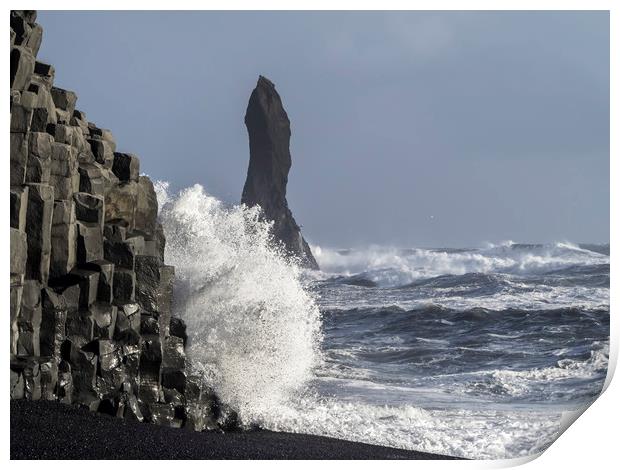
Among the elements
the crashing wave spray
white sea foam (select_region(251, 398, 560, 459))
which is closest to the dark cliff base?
white sea foam (select_region(251, 398, 560, 459))

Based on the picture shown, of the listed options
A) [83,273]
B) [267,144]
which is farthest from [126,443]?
[267,144]

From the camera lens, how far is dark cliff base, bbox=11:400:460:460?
19.1 ft

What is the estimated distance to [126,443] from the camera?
238 inches

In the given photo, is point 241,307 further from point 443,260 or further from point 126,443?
point 443,260

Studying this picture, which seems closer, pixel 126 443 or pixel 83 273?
pixel 126 443

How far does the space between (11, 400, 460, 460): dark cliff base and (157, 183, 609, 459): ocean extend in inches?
47.2

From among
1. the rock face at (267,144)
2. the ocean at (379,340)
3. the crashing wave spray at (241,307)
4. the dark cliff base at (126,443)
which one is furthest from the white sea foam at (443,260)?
the dark cliff base at (126,443)

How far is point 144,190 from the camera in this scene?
902cm

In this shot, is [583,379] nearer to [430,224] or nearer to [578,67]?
[430,224]

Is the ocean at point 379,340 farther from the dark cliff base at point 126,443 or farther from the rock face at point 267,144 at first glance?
the dark cliff base at point 126,443

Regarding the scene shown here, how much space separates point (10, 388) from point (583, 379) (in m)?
5.48

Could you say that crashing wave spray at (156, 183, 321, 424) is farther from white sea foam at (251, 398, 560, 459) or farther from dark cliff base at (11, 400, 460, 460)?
dark cliff base at (11, 400, 460, 460)

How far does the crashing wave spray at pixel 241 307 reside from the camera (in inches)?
351

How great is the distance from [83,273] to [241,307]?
224cm
